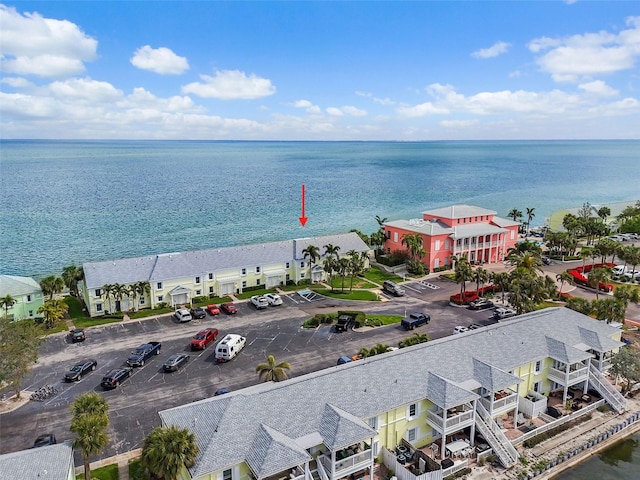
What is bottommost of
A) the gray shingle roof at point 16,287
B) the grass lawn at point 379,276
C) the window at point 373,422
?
the grass lawn at point 379,276

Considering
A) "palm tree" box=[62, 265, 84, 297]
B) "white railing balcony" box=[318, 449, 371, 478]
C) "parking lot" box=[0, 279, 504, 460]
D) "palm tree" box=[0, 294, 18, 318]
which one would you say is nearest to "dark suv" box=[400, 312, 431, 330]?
"parking lot" box=[0, 279, 504, 460]

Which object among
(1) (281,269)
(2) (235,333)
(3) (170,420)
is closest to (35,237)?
(1) (281,269)

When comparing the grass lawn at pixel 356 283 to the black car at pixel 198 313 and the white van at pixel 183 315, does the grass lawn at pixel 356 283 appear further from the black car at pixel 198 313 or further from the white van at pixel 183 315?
the white van at pixel 183 315

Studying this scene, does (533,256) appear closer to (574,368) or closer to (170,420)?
(574,368)

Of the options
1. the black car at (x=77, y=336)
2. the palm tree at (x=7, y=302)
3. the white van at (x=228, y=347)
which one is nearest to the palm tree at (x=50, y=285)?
the palm tree at (x=7, y=302)

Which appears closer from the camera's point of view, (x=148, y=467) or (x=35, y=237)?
(x=148, y=467)
